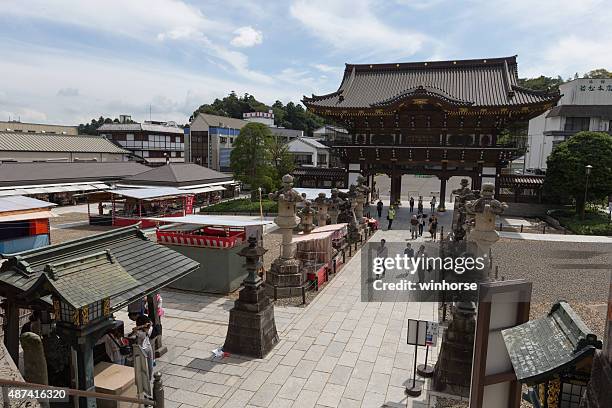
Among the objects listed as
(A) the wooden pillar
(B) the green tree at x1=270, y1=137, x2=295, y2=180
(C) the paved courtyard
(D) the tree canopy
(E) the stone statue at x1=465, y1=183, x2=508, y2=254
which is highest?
(D) the tree canopy

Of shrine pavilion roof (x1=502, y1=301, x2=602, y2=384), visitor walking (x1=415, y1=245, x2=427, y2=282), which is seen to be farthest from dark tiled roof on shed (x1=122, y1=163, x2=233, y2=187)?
shrine pavilion roof (x1=502, y1=301, x2=602, y2=384)

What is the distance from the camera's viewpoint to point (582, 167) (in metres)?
27.2

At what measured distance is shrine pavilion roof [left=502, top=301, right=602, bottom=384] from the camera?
13.4 ft

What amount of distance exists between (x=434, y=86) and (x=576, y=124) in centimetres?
2216

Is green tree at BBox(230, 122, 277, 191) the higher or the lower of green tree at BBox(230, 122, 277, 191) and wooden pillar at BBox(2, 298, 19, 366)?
the higher

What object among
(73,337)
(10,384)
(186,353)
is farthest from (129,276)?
(10,384)

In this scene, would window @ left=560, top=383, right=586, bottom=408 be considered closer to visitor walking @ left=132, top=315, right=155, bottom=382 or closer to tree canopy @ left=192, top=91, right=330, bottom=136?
visitor walking @ left=132, top=315, right=155, bottom=382

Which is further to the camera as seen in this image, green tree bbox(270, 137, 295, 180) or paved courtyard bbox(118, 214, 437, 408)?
green tree bbox(270, 137, 295, 180)

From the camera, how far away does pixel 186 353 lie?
9.38 meters

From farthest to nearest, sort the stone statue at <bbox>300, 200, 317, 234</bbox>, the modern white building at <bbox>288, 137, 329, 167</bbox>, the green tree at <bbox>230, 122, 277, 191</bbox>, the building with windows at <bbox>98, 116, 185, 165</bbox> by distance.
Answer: the building with windows at <bbox>98, 116, 185, 165</bbox> < the modern white building at <bbox>288, 137, 329, 167</bbox> < the green tree at <bbox>230, 122, 277, 191</bbox> < the stone statue at <bbox>300, 200, 317, 234</bbox>

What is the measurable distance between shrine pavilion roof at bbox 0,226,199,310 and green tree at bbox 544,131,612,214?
1130 inches

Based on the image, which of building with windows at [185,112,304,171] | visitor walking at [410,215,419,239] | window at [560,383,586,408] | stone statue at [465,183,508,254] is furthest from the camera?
building with windows at [185,112,304,171]

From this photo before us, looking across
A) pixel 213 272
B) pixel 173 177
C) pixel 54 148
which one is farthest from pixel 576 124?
pixel 54 148

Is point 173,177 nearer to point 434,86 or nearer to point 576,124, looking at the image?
point 434,86
